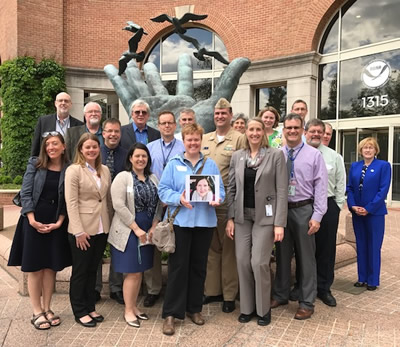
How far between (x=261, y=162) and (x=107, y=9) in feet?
51.5

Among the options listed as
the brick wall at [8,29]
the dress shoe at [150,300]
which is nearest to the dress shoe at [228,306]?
the dress shoe at [150,300]

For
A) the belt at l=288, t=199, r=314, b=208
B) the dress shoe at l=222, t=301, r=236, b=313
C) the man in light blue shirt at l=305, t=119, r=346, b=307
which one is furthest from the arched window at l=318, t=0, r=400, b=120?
the dress shoe at l=222, t=301, r=236, b=313

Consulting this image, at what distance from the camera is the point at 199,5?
609 inches

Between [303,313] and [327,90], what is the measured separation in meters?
11.6

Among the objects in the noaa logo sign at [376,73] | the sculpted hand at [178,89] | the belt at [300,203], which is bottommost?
the belt at [300,203]

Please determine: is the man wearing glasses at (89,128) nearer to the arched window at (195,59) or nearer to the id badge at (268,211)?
the id badge at (268,211)

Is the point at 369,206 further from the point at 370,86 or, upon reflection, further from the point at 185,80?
the point at 370,86

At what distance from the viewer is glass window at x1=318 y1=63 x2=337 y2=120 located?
44.2ft

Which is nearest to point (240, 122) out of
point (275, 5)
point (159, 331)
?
point (159, 331)

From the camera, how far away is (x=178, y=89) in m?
7.66

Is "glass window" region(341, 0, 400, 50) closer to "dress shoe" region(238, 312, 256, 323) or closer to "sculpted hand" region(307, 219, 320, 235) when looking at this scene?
"sculpted hand" region(307, 219, 320, 235)

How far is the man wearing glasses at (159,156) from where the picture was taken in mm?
3852

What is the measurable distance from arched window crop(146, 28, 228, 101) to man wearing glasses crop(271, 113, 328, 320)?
1241 centimetres

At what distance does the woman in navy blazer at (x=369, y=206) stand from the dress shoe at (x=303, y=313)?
1.34m
